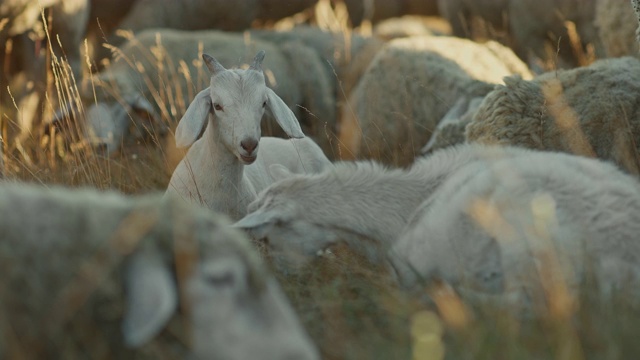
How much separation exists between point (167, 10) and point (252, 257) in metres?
9.75

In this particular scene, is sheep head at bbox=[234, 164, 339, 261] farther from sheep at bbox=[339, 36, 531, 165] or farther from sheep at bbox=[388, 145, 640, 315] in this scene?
sheep at bbox=[339, 36, 531, 165]

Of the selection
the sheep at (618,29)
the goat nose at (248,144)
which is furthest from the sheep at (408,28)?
the goat nose at (248,144)

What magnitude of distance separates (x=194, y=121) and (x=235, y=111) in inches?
7.7

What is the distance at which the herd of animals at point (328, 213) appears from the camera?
2559 mm

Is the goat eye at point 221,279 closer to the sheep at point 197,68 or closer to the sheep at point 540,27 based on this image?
the sheep at point 197,68

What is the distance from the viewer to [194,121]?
5035mm

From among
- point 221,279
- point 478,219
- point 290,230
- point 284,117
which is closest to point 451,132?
point 284,117

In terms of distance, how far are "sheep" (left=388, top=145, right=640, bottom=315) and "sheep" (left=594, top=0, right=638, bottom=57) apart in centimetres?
337

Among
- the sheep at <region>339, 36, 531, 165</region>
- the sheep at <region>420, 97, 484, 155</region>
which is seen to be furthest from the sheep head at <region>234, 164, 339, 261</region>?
the sheep at <region>339, 36, 531, 165</region>

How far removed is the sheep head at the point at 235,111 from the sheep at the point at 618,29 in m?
2.77

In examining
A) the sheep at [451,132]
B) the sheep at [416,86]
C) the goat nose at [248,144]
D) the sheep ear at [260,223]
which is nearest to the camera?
the sheep ear at [260,223]

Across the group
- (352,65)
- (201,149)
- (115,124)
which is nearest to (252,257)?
(201,149)

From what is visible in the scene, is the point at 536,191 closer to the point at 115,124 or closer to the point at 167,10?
the point at 115,124

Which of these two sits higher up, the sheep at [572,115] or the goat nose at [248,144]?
the sheep at [572,115]
